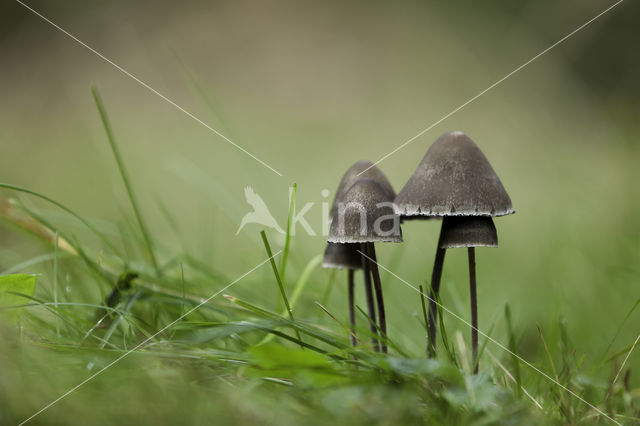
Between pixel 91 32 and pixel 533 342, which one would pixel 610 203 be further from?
pixel 91 32

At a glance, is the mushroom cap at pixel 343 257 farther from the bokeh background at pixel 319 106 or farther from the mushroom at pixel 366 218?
the bokeh background at pixel 319 106

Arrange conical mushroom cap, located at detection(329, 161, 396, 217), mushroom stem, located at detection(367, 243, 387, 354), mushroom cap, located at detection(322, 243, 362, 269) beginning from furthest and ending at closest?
mushroom cap, located at detection(322, 243, 362, 269), conical mushroom cap, located at detection(329, 161, 396, 217), mushroom stem, located at detection(367, 243, 387, 354)

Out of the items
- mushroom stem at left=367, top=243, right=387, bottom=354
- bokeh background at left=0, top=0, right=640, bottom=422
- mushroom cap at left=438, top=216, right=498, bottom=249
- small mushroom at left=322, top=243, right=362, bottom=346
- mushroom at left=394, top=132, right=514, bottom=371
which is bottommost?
mushroom stem at left=367, top=243, right=387, bottom=354

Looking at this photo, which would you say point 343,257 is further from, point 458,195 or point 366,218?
point 458,195

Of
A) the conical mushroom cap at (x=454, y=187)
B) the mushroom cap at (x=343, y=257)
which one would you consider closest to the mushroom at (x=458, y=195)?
the conical mushroom cap at (x=454, y=187)

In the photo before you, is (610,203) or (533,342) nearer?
(533,342)

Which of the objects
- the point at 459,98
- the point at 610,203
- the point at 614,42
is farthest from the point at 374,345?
the point at 614,42

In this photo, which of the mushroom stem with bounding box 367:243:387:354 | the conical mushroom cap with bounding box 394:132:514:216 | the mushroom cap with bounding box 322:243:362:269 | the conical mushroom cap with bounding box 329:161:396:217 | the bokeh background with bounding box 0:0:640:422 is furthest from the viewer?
the bokeh background with bounding box 0:0:640:422

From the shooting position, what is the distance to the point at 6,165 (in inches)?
224

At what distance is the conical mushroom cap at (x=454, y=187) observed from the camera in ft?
5.02

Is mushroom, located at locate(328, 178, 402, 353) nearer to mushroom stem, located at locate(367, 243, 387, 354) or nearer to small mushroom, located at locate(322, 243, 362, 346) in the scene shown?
mushroom stem, located at locate(367, 243, 387, 354)

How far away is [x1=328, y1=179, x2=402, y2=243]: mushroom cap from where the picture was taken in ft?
5.23

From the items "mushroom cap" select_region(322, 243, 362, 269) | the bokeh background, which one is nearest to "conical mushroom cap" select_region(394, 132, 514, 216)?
"mushroom cap" select_region(322, 243, 362, 269)

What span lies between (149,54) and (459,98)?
4639 millimetres
